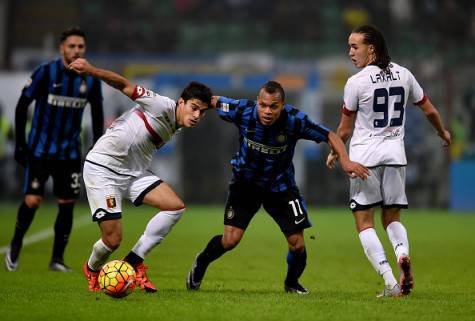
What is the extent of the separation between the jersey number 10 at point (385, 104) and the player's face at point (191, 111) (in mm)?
1329

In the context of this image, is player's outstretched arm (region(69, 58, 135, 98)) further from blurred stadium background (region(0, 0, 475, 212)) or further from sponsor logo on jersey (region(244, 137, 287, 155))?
blurred stadium background (region(0, 0, 475, 212))

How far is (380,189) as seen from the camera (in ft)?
24.8

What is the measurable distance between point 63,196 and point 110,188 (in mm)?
2321

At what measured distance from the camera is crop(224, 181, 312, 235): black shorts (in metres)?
7.62

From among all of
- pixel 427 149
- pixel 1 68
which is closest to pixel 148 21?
pixel 1 68

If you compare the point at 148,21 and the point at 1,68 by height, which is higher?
the point at 148,21

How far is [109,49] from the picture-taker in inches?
1036

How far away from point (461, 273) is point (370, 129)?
2.99m

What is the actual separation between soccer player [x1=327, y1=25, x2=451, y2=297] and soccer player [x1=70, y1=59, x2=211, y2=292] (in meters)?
1.19

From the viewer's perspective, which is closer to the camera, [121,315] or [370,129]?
[121,315]

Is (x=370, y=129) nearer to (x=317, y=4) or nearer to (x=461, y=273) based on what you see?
(x=461, y=273)

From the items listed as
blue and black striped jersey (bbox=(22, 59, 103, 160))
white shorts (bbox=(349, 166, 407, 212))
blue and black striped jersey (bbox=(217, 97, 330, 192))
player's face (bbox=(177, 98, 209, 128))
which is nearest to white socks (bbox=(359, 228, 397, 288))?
white shorts (bbox=(349, 166, 407, 212))

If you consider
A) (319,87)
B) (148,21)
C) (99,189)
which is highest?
(148,21)

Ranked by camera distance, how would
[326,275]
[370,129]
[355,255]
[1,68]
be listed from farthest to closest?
[1,68] < [355,255] < [326,275] < [370,129]
